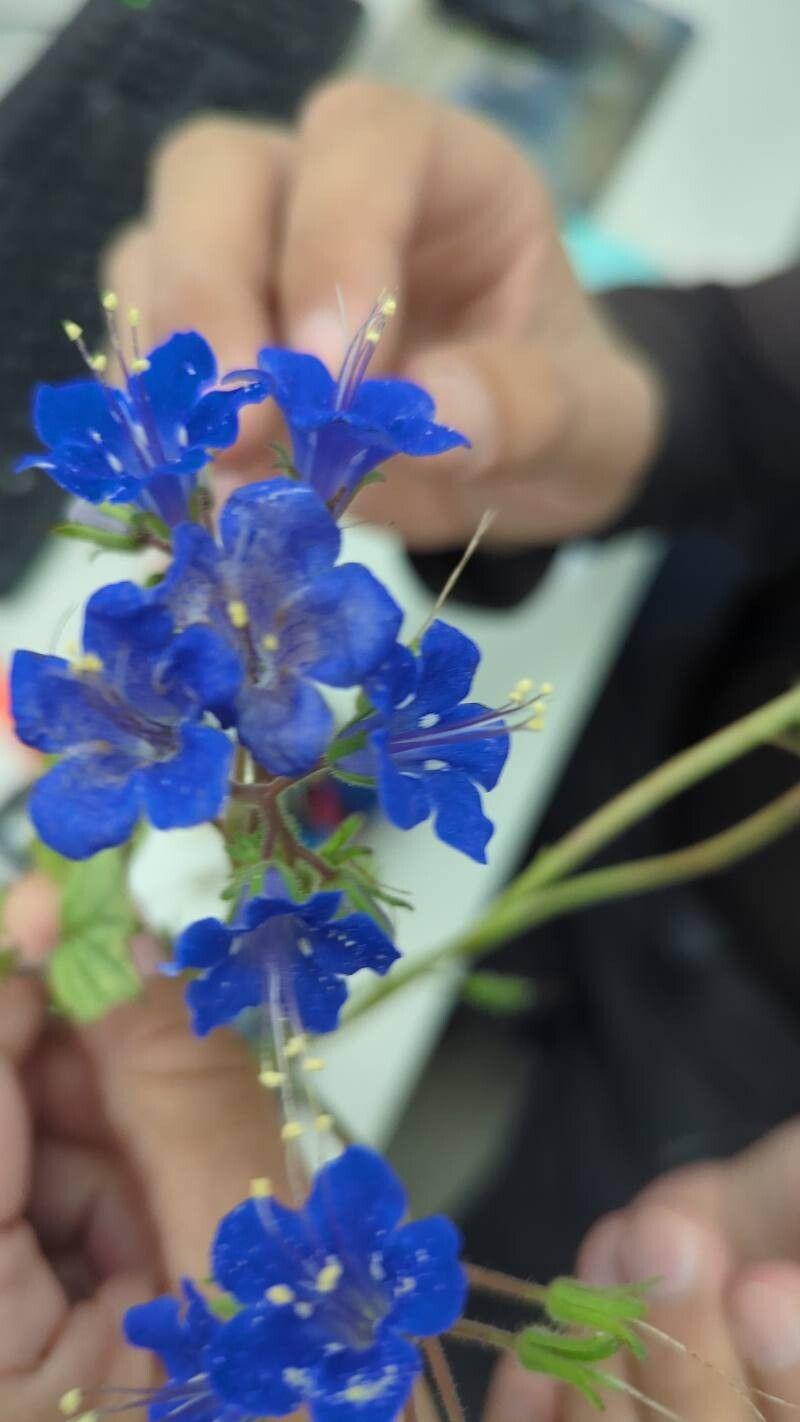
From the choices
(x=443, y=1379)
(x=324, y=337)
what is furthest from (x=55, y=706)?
(x=324, y=337)

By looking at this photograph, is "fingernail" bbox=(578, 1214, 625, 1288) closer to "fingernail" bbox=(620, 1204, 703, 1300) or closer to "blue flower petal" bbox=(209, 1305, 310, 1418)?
"fingernail" bbox=(620, 1204, 703, 1300)

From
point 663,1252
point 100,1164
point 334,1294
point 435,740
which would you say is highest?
point 435,740

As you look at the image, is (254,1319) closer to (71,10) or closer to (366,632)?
(366,632)

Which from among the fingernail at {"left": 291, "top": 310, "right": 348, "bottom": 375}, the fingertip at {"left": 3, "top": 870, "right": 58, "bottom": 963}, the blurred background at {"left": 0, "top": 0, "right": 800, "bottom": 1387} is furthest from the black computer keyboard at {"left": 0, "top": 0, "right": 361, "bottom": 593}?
the fingertip at {"left": 3, "top": 870, "right": 58, "bottom": 963}

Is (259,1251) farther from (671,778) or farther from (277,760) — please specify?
(671,778)

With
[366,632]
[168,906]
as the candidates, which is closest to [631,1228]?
[168,906]

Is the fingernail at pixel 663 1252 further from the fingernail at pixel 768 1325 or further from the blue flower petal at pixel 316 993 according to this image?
the blue flower petal at pixel 316 993
